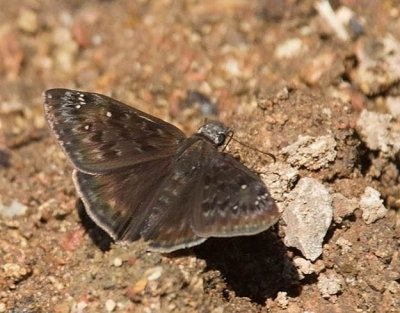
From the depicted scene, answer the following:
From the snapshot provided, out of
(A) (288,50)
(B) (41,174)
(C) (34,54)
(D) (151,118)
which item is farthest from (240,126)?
(C) (34,54)

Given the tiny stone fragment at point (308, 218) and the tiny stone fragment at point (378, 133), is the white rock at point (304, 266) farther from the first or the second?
the tiny stone fragment at point (378, 133)

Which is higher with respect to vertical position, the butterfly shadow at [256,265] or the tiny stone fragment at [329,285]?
the tiny stone fragment at [329,285]

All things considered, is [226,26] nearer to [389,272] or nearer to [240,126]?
[240,126]

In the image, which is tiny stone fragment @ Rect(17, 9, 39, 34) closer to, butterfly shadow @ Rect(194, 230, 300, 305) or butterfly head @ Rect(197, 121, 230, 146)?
butterfly head @ Rect(197, 121, 230, 146)

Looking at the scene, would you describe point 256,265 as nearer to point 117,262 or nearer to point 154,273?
point 154,273

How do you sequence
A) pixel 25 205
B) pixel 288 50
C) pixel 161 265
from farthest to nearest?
1. pixel 288 50
2. pixel 25 205
3. pixel 161 265

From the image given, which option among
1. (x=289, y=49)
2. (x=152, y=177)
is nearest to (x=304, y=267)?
(x=152, y=177)

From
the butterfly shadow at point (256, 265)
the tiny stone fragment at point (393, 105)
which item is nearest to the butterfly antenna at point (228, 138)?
the butterfly shadow at point (256, 265)
